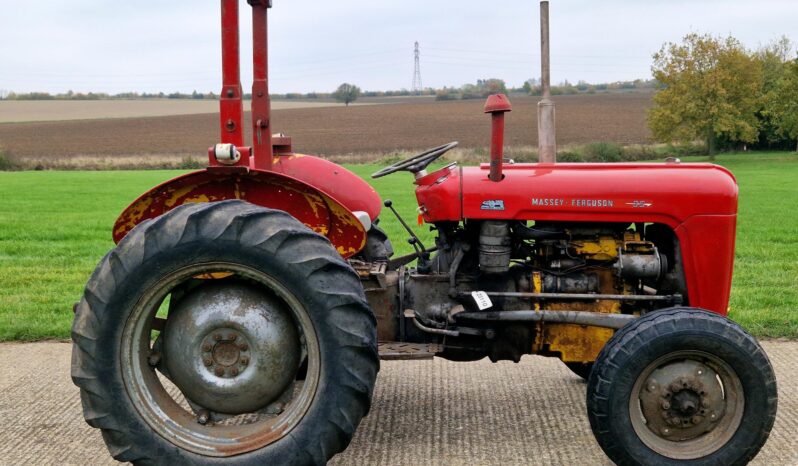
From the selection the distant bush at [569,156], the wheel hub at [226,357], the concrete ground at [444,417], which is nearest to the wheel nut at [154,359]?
the wheel hub at [226,357]

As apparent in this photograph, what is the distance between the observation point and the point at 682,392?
3.36 meters

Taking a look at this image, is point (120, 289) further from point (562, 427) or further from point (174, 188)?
point (562, 427)

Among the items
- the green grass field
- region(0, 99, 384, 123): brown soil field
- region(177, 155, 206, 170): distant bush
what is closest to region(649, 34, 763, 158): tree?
the green grass field

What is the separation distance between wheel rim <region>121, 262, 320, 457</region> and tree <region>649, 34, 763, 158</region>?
3737 cm

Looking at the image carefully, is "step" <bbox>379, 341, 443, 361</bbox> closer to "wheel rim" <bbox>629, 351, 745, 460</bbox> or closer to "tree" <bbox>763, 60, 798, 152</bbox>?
Answer: "wheel rim" <bbox>629, 351, 745, 460</bbox>

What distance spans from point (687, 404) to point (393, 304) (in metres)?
1.50

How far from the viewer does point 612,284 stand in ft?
12.8

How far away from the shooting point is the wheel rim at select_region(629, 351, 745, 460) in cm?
334

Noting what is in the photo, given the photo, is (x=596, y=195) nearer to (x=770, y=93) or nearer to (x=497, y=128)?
(x=497, y=128)

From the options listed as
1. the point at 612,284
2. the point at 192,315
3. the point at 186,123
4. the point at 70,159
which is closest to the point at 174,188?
the point at 192,315

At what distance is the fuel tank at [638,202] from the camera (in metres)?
3.68

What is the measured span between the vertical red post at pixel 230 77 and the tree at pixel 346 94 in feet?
217

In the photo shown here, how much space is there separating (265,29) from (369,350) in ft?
5.68

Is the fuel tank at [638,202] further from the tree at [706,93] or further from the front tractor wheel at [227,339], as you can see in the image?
the tree at [706,93]
